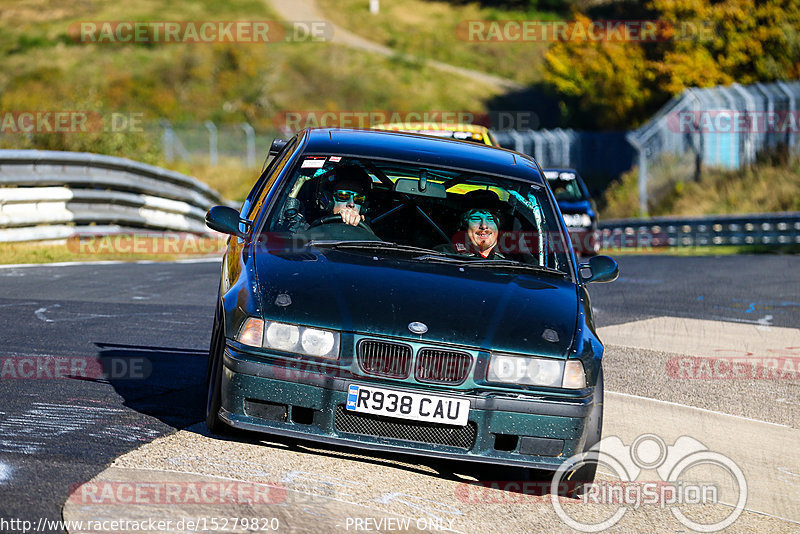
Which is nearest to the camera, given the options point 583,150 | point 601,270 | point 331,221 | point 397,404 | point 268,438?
point 397,404

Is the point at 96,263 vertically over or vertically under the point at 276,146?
under

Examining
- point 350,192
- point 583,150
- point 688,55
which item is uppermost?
point 688,55

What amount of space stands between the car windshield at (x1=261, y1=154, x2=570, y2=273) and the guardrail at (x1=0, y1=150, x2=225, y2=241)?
9.03 m

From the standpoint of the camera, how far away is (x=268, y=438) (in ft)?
19.8

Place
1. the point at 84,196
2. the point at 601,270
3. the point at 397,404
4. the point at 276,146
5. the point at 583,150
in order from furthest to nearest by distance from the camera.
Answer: the point at 583,150 → the point at 84,196 → the point at 276,146 → the point at 601,270 → the point at 397,404

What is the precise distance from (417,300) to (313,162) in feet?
5.22

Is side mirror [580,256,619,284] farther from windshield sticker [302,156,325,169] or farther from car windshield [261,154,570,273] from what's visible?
windshield sticker [302,156,325,169]

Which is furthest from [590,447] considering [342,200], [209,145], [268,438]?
[209,145]

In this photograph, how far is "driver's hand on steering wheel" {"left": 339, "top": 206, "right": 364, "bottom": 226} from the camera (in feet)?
22.2

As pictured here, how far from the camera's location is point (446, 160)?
7.07 m

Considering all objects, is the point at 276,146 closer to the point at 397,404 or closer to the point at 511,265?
the point at 511,265

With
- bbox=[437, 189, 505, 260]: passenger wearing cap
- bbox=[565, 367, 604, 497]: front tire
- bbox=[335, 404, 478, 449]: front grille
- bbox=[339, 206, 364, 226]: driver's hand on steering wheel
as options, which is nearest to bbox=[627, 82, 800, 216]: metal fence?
bbox=[437, 189, 505, 260]: passenger wearing cap

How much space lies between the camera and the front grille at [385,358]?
5.41 m

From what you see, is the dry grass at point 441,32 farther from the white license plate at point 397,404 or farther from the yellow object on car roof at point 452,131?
the white license plate at point 397,404
